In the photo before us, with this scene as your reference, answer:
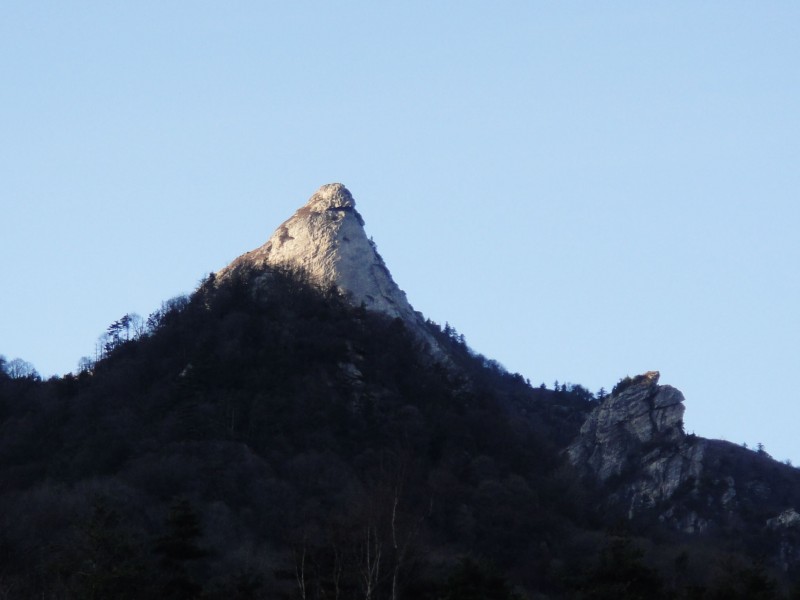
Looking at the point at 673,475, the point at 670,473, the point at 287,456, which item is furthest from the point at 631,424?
the point at 287,456

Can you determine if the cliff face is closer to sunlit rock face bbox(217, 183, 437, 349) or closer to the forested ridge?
the forested ridge

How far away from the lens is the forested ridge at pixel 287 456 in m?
66.4

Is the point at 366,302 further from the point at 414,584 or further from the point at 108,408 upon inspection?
the point at 414,584

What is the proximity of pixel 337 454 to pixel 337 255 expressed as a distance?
27360 mm

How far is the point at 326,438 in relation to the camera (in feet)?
306

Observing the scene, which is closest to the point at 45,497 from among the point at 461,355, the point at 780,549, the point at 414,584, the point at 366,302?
the point at 414,584

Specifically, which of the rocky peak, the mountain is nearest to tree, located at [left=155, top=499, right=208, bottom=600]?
the mountain

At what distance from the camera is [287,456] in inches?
3570

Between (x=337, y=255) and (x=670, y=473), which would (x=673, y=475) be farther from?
(x=337, y=255)

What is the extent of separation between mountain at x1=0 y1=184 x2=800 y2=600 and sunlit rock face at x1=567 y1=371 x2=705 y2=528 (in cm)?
16

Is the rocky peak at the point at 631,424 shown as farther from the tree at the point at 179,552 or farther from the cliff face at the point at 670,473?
the tree at the point at 179,552

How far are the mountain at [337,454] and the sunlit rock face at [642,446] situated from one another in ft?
0.53

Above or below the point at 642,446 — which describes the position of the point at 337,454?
below

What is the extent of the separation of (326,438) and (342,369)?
28.1 feet
